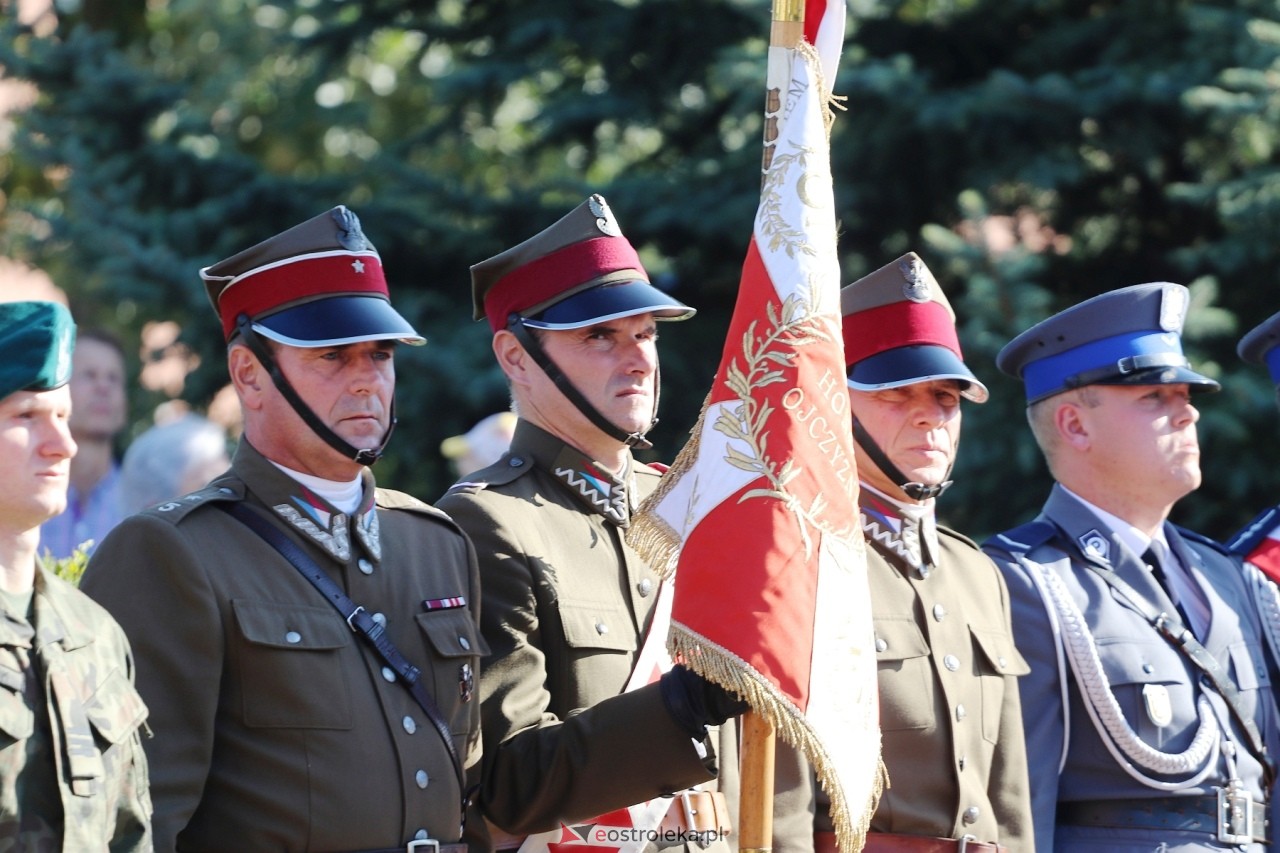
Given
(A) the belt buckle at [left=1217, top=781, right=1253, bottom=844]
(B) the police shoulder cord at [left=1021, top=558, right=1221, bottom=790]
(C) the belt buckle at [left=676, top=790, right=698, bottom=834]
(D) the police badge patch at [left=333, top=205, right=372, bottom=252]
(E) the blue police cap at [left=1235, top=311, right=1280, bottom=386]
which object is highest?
(E) the blue police cap at [left=1235, top=311, right=1280, bottom=386]

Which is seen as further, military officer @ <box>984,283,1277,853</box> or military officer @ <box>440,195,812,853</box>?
military officer @ <box>984,283,1277,853</box>

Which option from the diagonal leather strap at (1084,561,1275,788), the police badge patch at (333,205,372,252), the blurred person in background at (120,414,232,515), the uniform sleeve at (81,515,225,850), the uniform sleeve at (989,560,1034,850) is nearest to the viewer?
the uniform sleeve at (81,515,225,850)

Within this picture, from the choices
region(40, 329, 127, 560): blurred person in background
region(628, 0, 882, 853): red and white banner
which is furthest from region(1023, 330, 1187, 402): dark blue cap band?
region(40, 329, 127, 560): blurred person in background

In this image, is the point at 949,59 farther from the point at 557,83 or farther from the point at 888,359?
the point at 888,359

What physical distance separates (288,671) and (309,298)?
2.72 ft

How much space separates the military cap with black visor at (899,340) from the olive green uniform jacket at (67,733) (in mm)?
2247

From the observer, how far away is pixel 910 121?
28.8 feet

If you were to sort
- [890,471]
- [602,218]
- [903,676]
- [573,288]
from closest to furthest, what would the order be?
[573,288]
[602,218]
[903,676]
[890,471]

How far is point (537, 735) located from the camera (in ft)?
14.0

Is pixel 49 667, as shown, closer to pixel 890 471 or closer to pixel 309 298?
pixel 309 298

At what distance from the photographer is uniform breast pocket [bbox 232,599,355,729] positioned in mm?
3846

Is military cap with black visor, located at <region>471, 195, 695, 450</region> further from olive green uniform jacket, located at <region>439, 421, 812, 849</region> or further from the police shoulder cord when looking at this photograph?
the police shoulder cord

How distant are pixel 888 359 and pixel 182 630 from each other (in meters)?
2.11

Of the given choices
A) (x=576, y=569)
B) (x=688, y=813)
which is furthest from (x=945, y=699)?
(x=576, y=569)
